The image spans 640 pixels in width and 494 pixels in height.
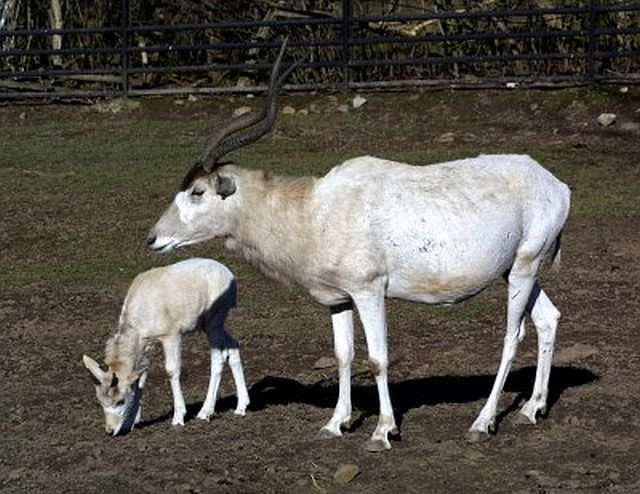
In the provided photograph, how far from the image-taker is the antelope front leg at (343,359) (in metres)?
9.63

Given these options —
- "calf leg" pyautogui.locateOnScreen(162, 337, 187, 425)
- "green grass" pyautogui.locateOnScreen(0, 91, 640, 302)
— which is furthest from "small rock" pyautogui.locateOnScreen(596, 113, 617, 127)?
"calf leg" pyautogui.locateOnScreen(162, 337, 187, 425)

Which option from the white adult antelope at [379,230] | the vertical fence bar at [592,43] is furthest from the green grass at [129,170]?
the white adult antelope at [379,230]

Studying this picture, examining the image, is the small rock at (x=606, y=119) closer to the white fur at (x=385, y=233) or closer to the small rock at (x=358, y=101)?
the small rock at (x=358, y=101)

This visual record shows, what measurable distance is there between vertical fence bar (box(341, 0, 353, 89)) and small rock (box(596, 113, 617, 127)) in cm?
436

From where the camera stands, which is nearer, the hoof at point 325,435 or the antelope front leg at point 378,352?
the antelope front leg at point 378,352

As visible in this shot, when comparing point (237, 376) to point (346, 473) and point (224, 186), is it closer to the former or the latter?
point (224, 186)

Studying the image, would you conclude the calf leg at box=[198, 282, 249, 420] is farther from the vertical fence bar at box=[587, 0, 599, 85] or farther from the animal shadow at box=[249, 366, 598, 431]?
the vertical fence bar at box=[587, 0, 599, 85]

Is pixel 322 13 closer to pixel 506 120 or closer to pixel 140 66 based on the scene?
pixel 140 66

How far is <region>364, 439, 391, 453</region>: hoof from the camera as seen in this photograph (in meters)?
9.23

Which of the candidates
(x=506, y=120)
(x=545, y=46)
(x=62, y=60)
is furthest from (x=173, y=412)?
(x=62, y=60)

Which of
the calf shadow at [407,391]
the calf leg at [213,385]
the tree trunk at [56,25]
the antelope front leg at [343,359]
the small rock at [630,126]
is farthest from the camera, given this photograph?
the tree trunk at [56,25]

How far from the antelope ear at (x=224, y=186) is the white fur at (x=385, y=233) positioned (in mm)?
49

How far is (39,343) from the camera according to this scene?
12.9 metres

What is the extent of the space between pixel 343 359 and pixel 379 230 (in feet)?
2.96
